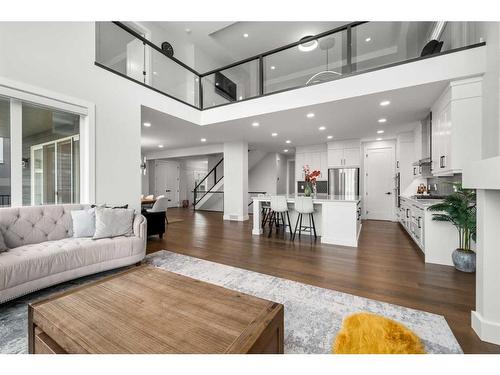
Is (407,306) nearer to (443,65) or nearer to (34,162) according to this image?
(443,65)

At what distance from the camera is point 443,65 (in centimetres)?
312

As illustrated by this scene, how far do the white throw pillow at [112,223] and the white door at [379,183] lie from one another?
22.2ft

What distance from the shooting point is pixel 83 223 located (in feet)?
9.45

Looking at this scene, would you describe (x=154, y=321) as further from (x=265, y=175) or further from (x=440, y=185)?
(x=265, y=175)

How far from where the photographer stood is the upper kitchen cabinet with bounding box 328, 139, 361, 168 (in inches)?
278

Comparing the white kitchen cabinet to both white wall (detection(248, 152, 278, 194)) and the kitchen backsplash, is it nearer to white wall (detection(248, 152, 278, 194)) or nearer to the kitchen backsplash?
the kitchen backsplash

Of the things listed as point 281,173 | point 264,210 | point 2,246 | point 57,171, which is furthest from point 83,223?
point 281,173

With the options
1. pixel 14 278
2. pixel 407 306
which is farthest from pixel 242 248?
pixel 14 278

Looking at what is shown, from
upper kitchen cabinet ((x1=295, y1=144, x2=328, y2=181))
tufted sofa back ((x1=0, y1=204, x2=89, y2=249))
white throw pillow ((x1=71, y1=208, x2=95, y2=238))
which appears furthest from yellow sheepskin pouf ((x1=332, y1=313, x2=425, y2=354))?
upper kitchen cabinet ((x1=295, y1=144, x2=328, y2=181))

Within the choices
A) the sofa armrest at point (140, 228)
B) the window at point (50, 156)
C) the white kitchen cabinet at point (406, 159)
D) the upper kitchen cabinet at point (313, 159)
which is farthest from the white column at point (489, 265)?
the upper kitchen cabinet at point (313, 159)

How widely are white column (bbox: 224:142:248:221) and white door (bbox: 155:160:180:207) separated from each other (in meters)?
4.78

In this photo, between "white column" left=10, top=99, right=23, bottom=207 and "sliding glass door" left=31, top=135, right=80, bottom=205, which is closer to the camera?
"white column" left=10, top=99, right=23, bottom=207

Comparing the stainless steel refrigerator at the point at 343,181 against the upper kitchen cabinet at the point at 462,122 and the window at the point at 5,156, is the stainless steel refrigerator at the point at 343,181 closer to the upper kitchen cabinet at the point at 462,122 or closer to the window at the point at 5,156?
the upper kitchen cabinet at the point at 462,122
